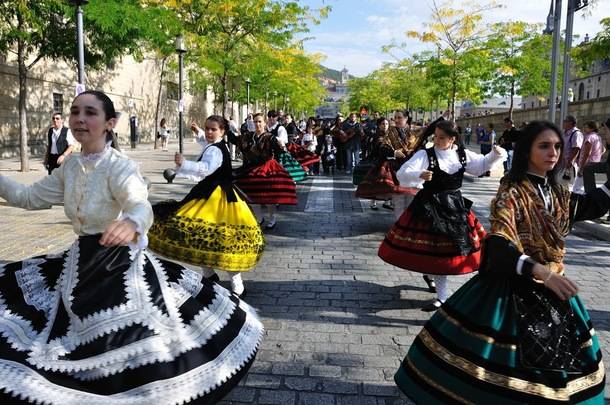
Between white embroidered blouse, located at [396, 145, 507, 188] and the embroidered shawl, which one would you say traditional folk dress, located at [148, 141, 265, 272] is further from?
the embroidered shawl

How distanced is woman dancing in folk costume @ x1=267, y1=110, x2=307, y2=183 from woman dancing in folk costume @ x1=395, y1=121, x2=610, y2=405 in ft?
21.5

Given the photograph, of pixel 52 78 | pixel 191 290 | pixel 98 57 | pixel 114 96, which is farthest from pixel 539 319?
pixel 114 96

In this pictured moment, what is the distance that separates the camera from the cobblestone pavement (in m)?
3.61

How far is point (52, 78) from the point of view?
23141 millimetres

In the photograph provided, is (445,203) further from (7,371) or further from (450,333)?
(7,371)

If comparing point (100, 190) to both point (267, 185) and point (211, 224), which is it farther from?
point (267, 185)

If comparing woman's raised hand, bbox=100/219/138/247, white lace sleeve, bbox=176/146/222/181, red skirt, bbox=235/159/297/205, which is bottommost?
red skirt, bbox=235/159/297/205

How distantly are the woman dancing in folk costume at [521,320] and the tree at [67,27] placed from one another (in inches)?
421

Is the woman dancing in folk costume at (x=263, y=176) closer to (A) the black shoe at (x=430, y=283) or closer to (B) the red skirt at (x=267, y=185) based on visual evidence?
(B) the red skirt at (x=267, y=185)

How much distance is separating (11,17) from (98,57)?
3.42 meters

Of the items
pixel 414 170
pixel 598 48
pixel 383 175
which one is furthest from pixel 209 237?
pixel 598 48

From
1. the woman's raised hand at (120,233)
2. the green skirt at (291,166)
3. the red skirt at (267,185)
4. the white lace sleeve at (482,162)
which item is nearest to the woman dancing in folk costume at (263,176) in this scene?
the red skirt at (267,185)

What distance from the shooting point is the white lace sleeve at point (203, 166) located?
4.92 metres

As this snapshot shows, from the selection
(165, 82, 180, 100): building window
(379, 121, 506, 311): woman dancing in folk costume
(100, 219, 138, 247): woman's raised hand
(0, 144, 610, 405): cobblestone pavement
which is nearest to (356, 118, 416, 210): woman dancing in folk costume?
(0, 144, 610, 405): cobblestone pavement
